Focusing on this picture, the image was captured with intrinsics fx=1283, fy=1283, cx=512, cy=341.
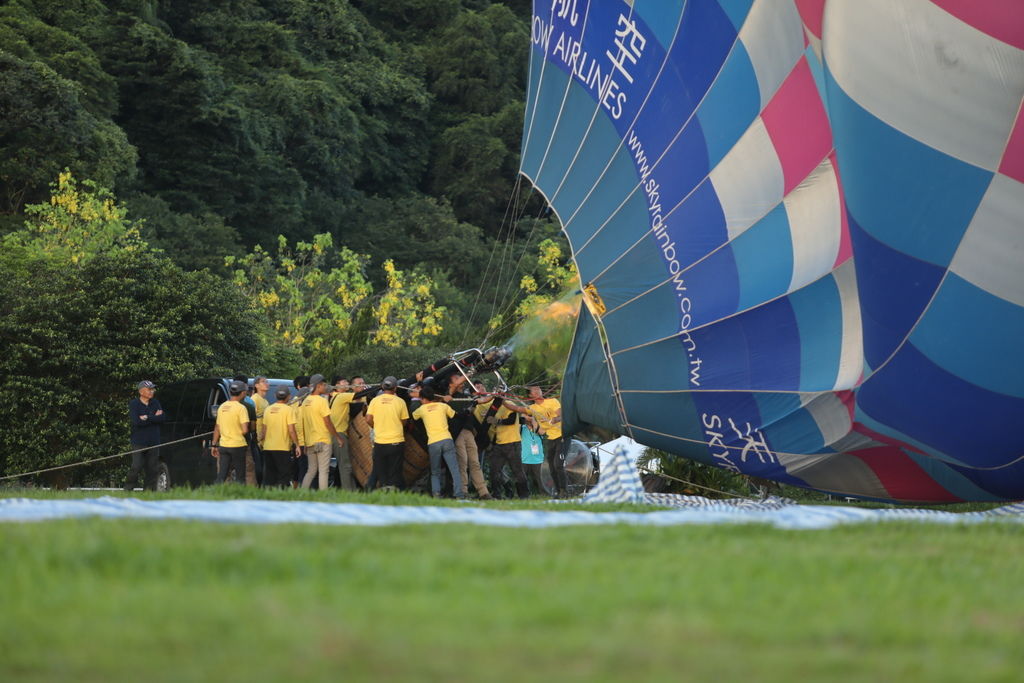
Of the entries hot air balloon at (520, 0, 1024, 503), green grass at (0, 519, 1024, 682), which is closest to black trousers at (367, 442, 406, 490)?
hot air balloon at (520, 0, 1024, 503)

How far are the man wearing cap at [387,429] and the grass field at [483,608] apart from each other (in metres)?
7.31

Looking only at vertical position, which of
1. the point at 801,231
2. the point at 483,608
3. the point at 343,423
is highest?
the point at 801,231

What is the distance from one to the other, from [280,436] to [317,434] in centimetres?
43

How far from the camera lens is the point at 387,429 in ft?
46.3

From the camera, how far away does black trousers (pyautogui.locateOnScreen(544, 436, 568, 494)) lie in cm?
1616

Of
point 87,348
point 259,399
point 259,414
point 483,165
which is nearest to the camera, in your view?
point 259,414

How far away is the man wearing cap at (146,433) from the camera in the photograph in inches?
594

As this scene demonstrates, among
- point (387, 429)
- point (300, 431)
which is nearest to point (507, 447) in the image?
point (387, 429)

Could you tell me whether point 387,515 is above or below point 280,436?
below

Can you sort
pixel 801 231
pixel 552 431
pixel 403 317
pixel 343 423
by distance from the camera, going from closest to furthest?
pixel 801 231 < pixel 343 423 < pixel 552 431 < pixel 403 317

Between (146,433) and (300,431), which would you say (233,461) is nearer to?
(300,431)

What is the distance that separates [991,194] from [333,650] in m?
7.75

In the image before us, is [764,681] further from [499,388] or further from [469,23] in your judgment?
[469,23]

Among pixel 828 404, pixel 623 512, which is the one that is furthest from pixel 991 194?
pixel 623 512
